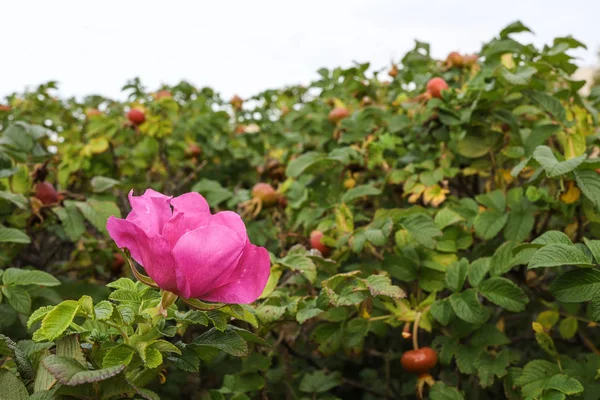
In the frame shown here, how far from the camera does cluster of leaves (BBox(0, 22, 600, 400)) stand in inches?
31.1

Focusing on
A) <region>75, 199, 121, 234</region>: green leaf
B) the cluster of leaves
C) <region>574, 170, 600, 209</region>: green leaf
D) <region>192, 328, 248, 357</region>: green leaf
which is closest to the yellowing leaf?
the cluster of leaves

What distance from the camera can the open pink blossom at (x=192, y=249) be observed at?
0.71 m

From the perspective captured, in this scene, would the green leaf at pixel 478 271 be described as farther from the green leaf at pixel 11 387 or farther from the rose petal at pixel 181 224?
the green leaf at pixel 11 387

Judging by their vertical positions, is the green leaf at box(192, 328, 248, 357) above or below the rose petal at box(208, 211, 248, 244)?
below

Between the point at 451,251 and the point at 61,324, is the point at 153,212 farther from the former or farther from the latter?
the point at 451,251

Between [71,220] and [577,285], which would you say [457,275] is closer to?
[577,285]

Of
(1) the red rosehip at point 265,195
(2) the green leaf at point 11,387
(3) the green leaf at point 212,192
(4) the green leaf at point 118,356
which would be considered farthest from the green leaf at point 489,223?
(2) the green leaf at point 11,387

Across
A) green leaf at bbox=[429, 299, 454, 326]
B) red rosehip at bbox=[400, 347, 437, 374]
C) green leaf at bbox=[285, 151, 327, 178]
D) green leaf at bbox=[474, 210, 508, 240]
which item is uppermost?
green leaf at bbox=[285, 151, 327, 178]

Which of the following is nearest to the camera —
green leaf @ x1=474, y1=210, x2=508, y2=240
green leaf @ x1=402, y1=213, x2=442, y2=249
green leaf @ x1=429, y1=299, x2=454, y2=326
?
green leaf @ x1=429, y1=299, x2=454, y2=326

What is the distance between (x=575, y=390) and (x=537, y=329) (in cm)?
22

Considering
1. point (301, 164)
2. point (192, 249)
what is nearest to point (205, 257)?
point (192, 249)

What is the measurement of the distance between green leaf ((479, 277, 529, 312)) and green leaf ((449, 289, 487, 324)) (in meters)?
0.03

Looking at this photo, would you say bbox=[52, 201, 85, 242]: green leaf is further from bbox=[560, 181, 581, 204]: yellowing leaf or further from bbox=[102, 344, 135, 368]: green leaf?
bbox=[560, 181, 581, 204]: yellowing leaf

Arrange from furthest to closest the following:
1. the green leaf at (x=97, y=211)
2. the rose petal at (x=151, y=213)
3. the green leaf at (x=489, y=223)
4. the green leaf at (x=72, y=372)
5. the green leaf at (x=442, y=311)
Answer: the green leaf at (x=97, y=211) < the green leaf at (x=489, y=223) < the green leaf at (x=442, y=311) < the rose petal at (x=151, y=213) < the green leaf at (x=72, y=372)
